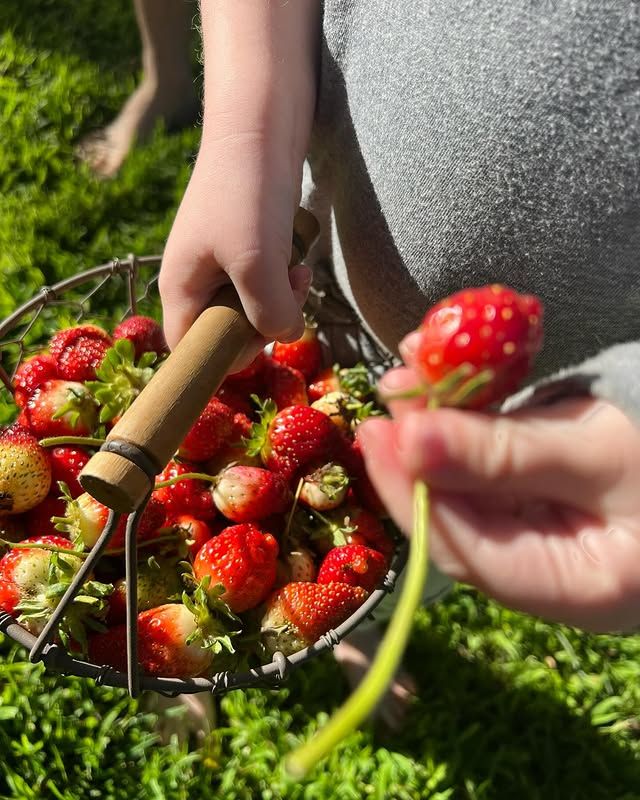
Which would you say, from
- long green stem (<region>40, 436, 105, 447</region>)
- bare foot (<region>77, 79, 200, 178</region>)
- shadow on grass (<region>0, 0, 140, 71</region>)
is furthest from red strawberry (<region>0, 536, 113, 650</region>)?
shadow on grass (<region>0, 0, 140, 71</region>)

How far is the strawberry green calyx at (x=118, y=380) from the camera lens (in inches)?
30.9

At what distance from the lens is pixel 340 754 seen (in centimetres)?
107

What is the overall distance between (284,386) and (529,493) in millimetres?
551

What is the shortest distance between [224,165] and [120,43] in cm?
149

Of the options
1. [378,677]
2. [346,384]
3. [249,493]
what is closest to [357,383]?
[346,384]

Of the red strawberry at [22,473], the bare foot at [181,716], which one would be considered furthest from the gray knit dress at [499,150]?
the bare foot at [181,716]

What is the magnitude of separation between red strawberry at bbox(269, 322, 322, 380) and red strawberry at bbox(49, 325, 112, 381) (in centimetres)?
23

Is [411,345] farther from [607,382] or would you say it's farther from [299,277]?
[299,277]

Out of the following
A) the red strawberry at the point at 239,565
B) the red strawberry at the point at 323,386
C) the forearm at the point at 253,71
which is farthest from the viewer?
the red strawberry at the point at 323,386

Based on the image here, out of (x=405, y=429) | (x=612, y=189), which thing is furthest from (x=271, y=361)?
(x=405, y=429)

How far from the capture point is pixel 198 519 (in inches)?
31.6

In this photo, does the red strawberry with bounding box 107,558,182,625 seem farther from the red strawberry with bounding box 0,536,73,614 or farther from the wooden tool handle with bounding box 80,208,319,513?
the wooden tool handle with bounding box 80,208,319,513

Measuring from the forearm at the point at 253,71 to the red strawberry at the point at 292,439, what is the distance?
0.29m

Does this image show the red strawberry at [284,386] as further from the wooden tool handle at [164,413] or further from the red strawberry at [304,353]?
the wooden tool handle at [164,413]
